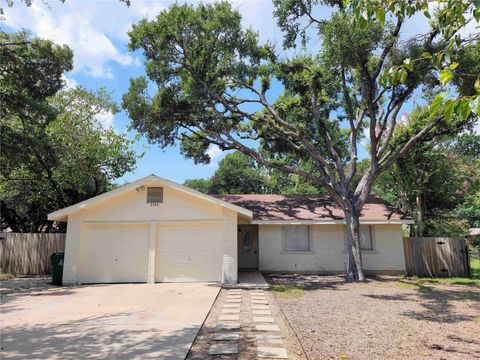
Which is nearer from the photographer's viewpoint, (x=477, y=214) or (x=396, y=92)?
(x=396, y=92)

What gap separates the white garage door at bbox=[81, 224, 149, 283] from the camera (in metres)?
12.9

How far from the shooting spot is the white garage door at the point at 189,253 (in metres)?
12.9

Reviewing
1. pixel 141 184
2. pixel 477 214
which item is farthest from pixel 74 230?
pixel 477 214


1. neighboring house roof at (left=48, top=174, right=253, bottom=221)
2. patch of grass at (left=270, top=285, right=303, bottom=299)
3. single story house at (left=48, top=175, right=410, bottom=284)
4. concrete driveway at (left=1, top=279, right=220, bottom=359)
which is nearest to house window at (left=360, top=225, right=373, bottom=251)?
patch of grass at (left=270, top=285, right=303, bottom=299)

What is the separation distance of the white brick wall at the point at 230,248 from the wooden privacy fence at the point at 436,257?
8469mm

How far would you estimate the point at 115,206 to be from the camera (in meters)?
13.4

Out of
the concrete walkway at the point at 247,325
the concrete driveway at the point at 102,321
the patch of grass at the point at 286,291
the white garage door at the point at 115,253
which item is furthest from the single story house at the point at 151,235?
the concrete walkway at the point at 247,325

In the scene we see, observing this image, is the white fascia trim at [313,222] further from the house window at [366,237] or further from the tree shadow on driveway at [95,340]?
the tree shadow on driveway at [95,340]

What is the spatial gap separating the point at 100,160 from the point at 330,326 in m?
16.1

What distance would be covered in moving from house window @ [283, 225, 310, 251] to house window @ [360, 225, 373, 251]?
8.17 ft

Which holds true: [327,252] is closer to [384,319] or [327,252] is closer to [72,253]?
[384,319]

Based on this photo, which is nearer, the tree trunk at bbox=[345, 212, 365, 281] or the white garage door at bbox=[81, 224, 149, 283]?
the white garage door at bbox=[81, 224, 149, 283]

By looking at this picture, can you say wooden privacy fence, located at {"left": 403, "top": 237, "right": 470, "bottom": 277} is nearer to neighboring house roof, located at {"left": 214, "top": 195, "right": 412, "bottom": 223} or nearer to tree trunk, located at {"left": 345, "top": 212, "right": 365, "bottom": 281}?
neighboring house roof, located at {"left": 214, "top": 195, "right": 412, "bottom": 223}

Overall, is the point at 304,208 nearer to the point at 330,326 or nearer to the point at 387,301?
the point at 387,301
